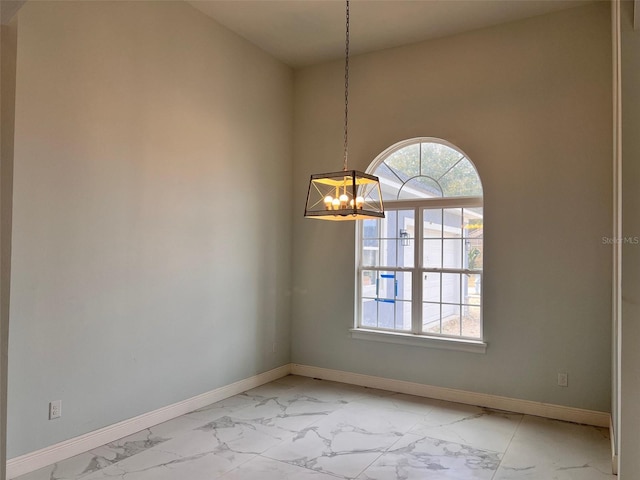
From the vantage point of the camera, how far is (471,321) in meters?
4.61

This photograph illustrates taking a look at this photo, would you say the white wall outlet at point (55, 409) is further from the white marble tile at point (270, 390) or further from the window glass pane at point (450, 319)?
the window glass pane at point (450, 319)

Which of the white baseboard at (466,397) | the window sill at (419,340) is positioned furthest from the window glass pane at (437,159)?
the white baseboard at (466,397)

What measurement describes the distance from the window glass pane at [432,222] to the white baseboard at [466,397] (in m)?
1.54

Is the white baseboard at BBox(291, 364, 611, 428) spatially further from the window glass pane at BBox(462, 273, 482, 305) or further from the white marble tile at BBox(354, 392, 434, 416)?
the window glass pane at BBox(462, 273, 482, 305)

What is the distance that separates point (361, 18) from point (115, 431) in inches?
163

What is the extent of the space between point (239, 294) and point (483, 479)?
278 centimetres

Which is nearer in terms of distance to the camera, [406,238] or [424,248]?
[424,248]

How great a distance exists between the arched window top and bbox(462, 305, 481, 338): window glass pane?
44.6 inches

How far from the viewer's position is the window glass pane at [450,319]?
4.69 m

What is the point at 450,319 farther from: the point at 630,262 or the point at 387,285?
the point at 630,262

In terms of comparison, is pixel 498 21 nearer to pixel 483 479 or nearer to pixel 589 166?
pixel 589 166

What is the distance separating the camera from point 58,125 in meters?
3.19

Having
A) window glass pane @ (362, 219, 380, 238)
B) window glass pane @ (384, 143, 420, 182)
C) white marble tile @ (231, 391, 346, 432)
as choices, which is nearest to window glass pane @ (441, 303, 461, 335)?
window glass pane @ (362, 219, 380, 238)

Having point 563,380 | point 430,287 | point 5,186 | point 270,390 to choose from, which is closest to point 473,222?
point 430,287
